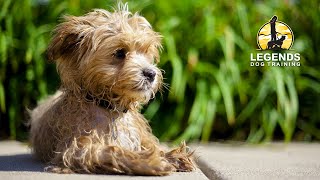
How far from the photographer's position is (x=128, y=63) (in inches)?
174

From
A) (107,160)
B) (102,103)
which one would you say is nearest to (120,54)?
(102,103)

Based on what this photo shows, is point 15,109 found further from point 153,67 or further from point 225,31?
point 153,67

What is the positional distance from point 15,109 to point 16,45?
1.98 ft

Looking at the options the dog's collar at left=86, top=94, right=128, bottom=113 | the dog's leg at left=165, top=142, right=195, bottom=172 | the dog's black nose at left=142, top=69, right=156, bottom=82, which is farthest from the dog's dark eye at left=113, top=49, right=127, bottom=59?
the dog's leg at left=165, top=142, right=195, bottom=172

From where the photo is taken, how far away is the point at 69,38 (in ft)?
15.0

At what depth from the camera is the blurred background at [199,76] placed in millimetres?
6625

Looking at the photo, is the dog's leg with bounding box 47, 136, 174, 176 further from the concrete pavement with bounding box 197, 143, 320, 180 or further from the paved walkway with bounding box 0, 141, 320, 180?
the concrete pavement with bounding box 197, 143, 320, 180

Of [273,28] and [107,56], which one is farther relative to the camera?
[273,28]

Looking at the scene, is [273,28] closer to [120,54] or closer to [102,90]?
[120,54]

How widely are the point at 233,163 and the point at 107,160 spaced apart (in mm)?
1095

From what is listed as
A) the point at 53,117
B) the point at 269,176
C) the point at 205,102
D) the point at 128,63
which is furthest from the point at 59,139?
the point at 205,102

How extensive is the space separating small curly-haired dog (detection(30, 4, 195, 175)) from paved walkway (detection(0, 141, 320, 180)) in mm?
159

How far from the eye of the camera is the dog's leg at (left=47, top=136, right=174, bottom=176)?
4145 millimetres

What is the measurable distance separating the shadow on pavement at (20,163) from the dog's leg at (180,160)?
2.66ft
